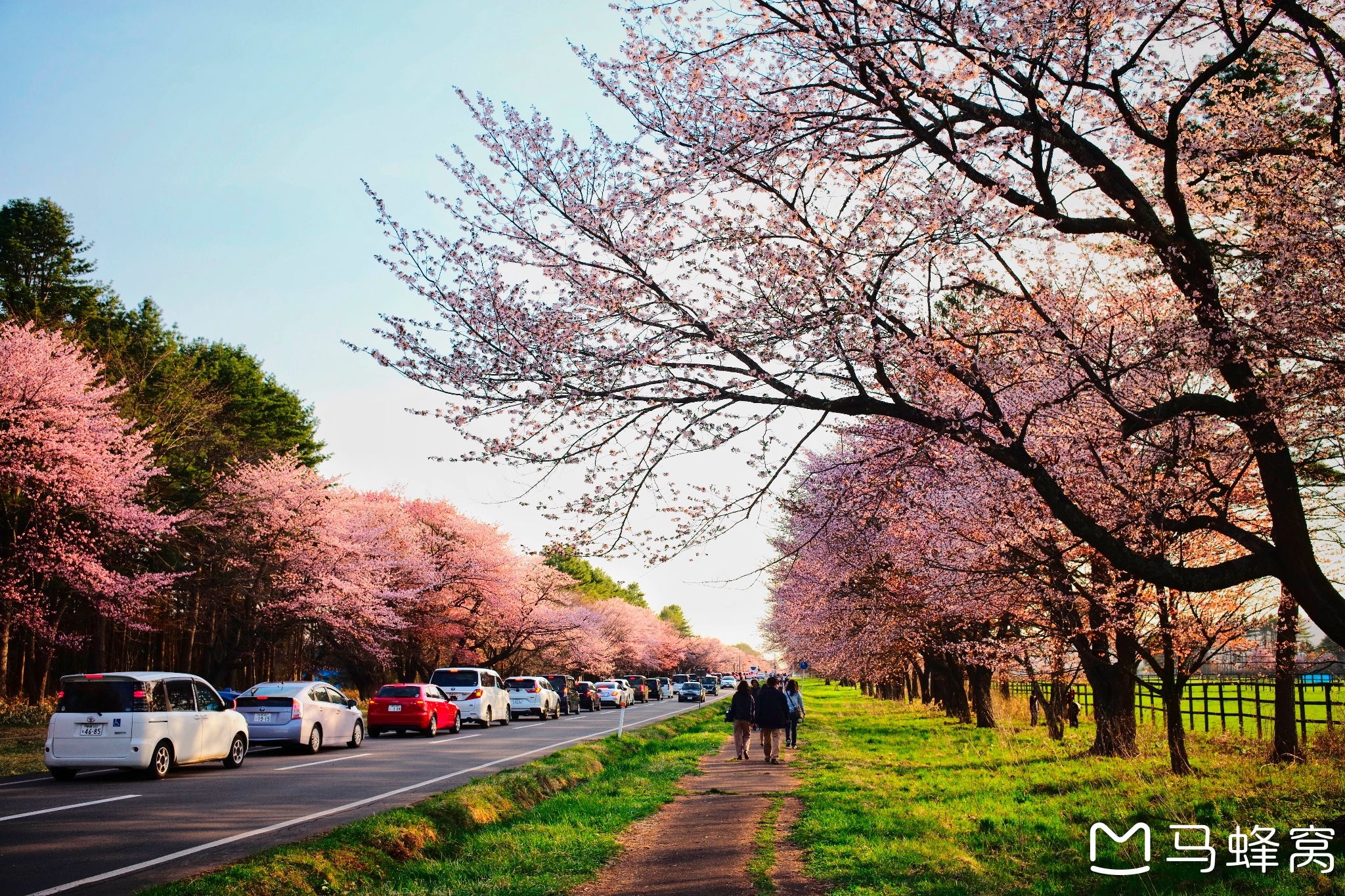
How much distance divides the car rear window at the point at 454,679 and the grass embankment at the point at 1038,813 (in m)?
16.6

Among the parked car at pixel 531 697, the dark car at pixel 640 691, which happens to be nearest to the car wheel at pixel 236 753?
the parked car at pixel 531 697

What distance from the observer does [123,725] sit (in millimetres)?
14156

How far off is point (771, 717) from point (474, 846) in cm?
1078

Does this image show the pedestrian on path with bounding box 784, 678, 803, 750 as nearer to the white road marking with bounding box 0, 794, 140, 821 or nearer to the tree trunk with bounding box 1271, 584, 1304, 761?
the tree trunk with bounding box 1271, 584, 1304, 761

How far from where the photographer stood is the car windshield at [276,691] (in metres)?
19.9

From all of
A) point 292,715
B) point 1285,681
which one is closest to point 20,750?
point 292,715

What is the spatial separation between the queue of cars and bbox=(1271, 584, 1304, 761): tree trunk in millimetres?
13719

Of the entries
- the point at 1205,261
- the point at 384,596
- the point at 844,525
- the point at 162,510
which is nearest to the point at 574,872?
the point at 1205,261

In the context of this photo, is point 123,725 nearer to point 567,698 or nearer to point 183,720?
point 183,720

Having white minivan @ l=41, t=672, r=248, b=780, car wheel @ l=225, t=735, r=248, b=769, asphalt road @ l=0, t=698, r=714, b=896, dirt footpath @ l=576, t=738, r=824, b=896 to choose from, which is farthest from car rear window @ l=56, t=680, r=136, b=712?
dirt footpath @ l=576, t=738, r=824, b=896

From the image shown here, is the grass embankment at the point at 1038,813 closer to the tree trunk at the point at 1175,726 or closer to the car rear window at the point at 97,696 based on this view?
the tree trunk at the point at 1175,726

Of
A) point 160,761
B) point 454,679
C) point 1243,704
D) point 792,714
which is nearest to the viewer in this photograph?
point 160,761

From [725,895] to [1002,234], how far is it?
19.7ft

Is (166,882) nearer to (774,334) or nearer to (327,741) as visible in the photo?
(774,334)
